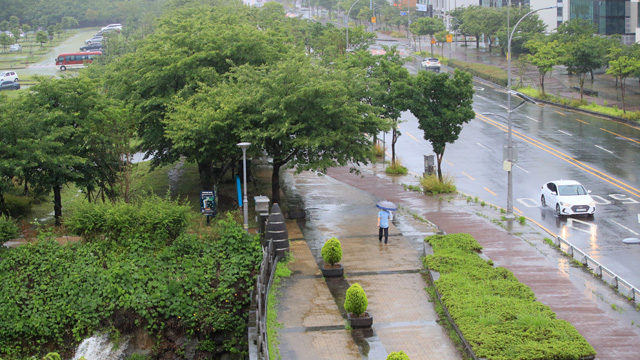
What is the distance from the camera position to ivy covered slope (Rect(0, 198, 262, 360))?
2205 centimetres

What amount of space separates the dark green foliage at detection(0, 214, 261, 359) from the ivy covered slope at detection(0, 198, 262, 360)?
0.10ft

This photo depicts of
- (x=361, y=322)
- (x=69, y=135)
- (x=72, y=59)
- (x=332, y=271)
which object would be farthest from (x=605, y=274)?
(x=72, y=59)

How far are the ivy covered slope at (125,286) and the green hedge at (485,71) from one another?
5196 cm

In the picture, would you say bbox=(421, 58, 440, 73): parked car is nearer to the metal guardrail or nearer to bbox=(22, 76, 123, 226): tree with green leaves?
bbox=(22, 76, 123, 226): tree with green leaves

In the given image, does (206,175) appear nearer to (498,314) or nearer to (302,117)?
(302,117)

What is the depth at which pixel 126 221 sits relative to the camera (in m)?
24.7

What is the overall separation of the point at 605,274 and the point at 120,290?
15936mm

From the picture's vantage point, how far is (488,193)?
3672cm

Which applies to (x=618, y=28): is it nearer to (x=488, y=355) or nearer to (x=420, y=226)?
(x=420, y=226)

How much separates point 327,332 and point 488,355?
4549mm

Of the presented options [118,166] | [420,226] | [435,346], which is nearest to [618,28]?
[420,226]

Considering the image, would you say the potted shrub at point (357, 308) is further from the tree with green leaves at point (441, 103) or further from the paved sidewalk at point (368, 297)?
the tree with green leaves at point (441, 103)

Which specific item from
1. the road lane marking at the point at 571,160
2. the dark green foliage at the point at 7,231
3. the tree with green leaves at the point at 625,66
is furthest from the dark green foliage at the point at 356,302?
the tree with green leaves at the point at 625,66

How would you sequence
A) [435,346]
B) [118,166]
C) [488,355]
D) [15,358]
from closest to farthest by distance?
[488,355] → [435,346] → [15,358] → [118,166]
